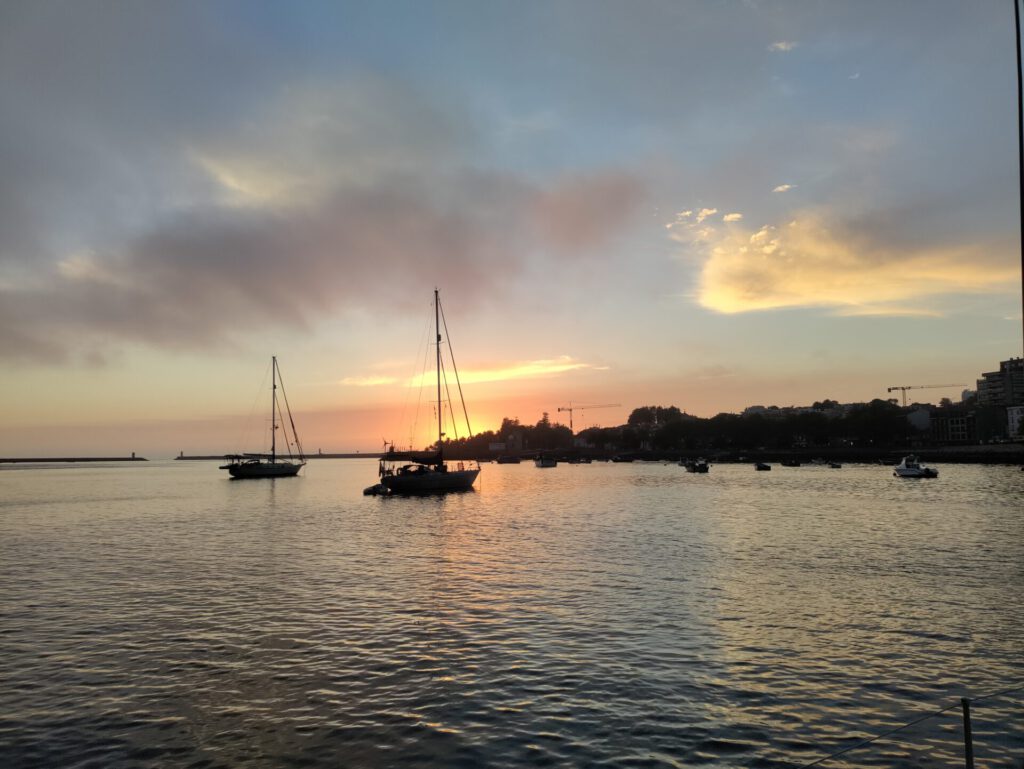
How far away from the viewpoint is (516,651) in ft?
70.0

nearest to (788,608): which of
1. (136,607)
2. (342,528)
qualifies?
(136,607)

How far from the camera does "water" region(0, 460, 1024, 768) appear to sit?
14562 millimetres

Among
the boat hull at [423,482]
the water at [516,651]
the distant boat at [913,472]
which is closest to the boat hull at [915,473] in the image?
the distant boat at [913,472]

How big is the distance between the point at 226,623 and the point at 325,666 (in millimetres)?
8225

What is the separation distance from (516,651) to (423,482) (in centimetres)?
7993

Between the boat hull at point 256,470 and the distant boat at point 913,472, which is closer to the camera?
the distant boat at point 913,472

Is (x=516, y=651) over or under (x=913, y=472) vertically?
over

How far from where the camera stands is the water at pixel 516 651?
14.6 m

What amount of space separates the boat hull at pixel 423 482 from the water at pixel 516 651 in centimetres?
5033

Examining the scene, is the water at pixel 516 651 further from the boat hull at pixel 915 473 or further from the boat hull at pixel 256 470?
the boat hull at pixel 256 470

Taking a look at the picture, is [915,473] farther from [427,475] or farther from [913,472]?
[427,475]

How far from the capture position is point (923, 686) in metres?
17.4

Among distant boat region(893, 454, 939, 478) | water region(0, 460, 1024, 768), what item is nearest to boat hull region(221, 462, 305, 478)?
water region(0, 460, 1024, 768)

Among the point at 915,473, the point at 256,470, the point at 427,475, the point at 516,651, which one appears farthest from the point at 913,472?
the point at 256,470
